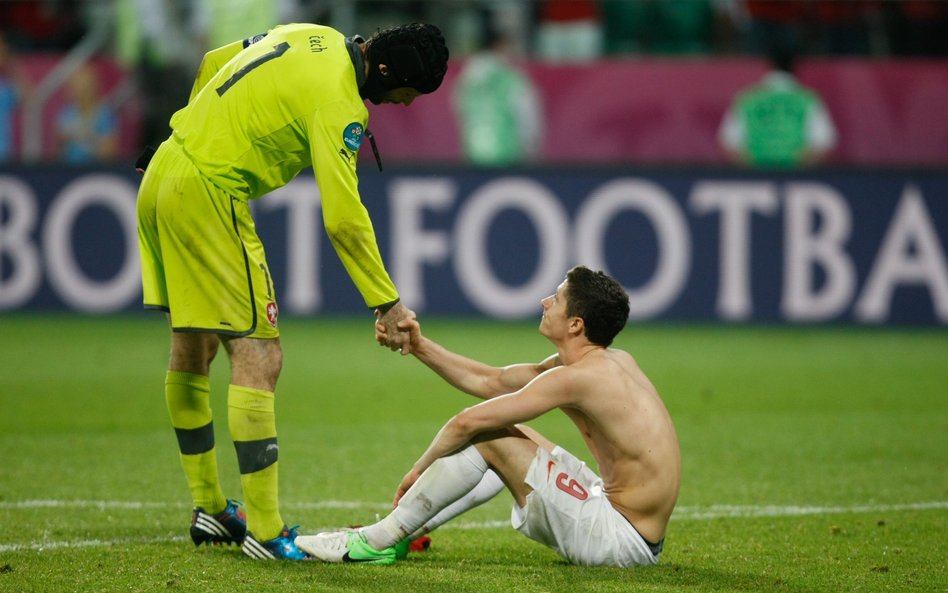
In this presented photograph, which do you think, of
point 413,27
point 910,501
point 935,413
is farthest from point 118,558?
point 935,413

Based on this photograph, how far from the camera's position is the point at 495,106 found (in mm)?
16594

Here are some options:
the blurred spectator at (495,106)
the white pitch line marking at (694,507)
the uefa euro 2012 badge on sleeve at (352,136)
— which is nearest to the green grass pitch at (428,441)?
the white pitch line marking at (694,507)

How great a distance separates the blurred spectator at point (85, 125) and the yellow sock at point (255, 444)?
1151cm

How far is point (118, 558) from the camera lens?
5.50 meters

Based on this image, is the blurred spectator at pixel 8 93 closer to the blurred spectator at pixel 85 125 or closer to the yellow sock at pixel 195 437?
the blurred spectator at pixel 85 125

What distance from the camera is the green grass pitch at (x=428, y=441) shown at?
17.5 ft

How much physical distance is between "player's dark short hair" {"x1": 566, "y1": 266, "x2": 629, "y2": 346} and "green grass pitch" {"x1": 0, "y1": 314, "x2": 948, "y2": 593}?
3.04 feet

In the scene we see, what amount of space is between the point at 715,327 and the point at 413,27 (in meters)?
9.46

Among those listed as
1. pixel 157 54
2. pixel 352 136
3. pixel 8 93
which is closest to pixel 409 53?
pixel 352 136

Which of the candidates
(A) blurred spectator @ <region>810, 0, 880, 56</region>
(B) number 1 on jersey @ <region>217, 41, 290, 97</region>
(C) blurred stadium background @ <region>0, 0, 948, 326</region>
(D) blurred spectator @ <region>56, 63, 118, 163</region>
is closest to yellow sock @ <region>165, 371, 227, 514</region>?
(B) number 1 on jersey @ <region>217, 41, 290, 97</region>

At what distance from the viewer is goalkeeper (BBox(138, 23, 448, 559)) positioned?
542 centimetres

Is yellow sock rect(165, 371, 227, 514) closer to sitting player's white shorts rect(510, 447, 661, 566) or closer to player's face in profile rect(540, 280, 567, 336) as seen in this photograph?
sitting player's white shorts rect(510, 447, 661, 566)

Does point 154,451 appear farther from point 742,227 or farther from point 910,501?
point 742,227

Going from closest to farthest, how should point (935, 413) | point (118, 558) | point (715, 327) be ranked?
point (118, 558)
point (935, 413)
point (715, 327)
